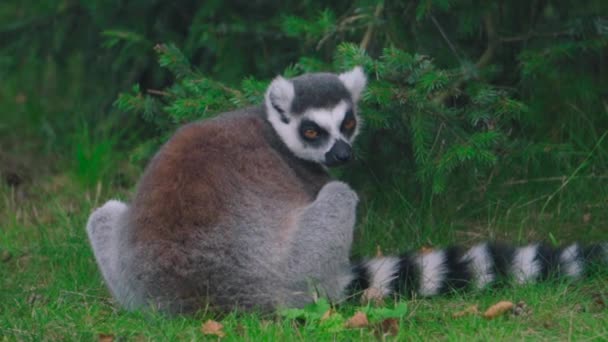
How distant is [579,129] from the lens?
20.8ft

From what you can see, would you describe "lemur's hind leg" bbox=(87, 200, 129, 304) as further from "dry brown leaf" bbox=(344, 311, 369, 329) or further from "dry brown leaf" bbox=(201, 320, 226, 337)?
"dry brown leaf" bbox=(344, 311, 369, 329)

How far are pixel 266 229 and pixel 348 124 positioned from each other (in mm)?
→ 865

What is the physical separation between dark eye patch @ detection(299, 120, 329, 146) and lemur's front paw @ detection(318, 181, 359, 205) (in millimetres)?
282

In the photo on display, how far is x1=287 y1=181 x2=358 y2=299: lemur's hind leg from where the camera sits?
4551 mm

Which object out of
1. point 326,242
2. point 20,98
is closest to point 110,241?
point 326,242

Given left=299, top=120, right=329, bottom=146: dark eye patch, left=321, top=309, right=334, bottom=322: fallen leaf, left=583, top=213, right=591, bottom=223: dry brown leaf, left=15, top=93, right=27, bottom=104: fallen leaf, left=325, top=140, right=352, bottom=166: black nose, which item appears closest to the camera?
left=321, top=309, right=334, bottom=322: fallen leaf

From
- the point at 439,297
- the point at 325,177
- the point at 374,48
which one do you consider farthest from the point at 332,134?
the point at 374,48

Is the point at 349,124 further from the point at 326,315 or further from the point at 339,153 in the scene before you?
the point at 326,315

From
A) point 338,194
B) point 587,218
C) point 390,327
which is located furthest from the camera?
point 587,218

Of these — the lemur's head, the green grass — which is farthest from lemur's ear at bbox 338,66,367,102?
the green grass

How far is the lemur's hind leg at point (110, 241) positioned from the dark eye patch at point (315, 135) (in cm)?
104

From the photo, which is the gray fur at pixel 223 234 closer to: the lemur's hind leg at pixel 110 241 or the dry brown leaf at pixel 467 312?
the lemur's hind leg at pixel 110 241

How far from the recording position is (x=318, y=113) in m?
5.01

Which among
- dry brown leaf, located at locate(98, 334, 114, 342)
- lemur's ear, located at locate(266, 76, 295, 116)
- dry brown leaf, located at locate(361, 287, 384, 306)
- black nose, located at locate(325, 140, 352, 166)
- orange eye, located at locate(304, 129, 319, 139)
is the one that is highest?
lemur's ear, located at locate(266, 76, 295, 116)
